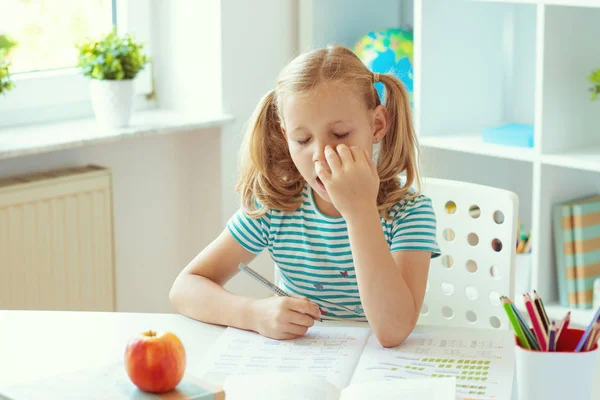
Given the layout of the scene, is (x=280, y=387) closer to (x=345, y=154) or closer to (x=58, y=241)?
(x=345, y=154)

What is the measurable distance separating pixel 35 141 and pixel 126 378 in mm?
1299

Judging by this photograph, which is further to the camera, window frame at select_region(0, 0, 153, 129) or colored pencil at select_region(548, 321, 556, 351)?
window frame at select_region(0, 0, 153, 129)

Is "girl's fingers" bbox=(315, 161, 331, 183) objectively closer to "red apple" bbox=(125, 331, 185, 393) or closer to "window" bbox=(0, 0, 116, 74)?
"red apple" bbox=(125, 331, 185, 393)

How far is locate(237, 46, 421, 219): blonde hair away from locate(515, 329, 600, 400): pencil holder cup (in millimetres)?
574

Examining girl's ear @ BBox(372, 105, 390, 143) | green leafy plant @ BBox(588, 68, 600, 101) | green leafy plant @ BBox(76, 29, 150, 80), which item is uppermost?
green leafy plant @ BBox(76, 29, 150, 80)

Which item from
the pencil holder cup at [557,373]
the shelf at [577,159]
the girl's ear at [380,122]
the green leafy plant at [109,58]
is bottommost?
the pencil holder cup at [557,373]

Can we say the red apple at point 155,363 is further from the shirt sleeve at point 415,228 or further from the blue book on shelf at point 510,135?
the blue book on shelf at point 510,135

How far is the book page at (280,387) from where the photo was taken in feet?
3.64

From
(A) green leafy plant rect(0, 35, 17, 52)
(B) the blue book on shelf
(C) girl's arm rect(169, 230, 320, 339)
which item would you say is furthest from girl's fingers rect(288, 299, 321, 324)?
(A) green leafy plant rect(0, 35, 17, 52)

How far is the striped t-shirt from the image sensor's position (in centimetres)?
158

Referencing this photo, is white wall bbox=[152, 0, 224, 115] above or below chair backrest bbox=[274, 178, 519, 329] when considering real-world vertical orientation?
above

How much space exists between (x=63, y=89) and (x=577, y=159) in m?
1.37

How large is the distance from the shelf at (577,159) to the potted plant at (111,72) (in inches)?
42.4

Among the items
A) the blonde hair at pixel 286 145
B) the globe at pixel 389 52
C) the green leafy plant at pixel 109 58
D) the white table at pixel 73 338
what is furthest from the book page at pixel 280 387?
the globe at pixel 389 52
